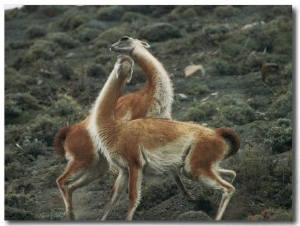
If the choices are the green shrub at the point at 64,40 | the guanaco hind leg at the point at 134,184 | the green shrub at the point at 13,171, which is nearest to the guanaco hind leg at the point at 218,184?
the guanaco hind leg at the point at 134,184

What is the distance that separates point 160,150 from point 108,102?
84 centimetres

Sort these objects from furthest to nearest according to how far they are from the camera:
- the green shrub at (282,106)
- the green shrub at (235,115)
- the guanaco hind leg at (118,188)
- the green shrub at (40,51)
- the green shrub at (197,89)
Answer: the green shrub at (40,51) → the green shrub at (197,89) → the green shrub at (235,115) → the green shrub at (282,106) → the guanaco hind leg at (118,188)

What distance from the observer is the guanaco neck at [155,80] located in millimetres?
9133

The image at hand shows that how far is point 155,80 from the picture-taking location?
9180mm

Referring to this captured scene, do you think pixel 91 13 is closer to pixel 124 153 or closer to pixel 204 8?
pixel 204 8

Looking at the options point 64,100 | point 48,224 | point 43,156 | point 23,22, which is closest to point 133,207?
point 48,224

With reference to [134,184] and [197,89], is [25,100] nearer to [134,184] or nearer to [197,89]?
[197,89]

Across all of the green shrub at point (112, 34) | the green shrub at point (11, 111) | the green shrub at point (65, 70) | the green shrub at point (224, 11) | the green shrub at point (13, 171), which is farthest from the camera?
the green shrub at point (112, 34)

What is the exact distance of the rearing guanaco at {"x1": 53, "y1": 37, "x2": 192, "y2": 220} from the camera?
346 inches

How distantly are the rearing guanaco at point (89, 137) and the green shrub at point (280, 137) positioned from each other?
150 cm

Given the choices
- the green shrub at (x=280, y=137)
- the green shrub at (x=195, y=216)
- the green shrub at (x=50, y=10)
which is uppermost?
the green shrub at (x=50, y=10)

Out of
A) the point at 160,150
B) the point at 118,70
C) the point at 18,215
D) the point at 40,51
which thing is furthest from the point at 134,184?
the point at 40,51

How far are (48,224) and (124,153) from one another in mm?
1376

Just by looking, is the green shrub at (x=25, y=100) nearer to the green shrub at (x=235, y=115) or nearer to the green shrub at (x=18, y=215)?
the green shrub at (x=235, y=115)
